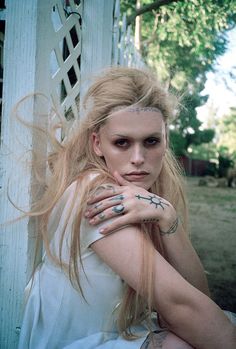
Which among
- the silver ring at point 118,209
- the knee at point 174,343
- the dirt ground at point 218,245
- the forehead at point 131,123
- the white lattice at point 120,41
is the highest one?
the white lattice at point 120,41

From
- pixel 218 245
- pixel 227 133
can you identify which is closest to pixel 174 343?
pixel 218 245

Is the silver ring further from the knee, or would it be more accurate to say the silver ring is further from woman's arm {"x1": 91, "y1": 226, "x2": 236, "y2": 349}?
the knee

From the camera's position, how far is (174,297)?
1.20 meters

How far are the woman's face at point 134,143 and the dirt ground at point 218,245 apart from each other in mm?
2319

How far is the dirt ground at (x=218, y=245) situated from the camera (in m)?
3.58

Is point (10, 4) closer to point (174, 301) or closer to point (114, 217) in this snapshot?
point (114, 217)

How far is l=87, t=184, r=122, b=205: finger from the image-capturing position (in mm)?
1322

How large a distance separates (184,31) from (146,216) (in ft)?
28.4

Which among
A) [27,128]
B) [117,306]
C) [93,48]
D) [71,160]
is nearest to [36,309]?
[117,306]

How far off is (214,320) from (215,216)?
741cm

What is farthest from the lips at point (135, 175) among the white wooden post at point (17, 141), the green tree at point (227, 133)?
the green tree at point (227, 133)

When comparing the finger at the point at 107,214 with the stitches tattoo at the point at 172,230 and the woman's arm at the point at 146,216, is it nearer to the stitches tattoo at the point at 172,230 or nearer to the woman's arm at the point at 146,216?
the woman's arm at the point at 146,216

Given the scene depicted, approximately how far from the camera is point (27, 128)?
1.54 metres

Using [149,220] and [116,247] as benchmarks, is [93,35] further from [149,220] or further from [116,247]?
[116,247]
